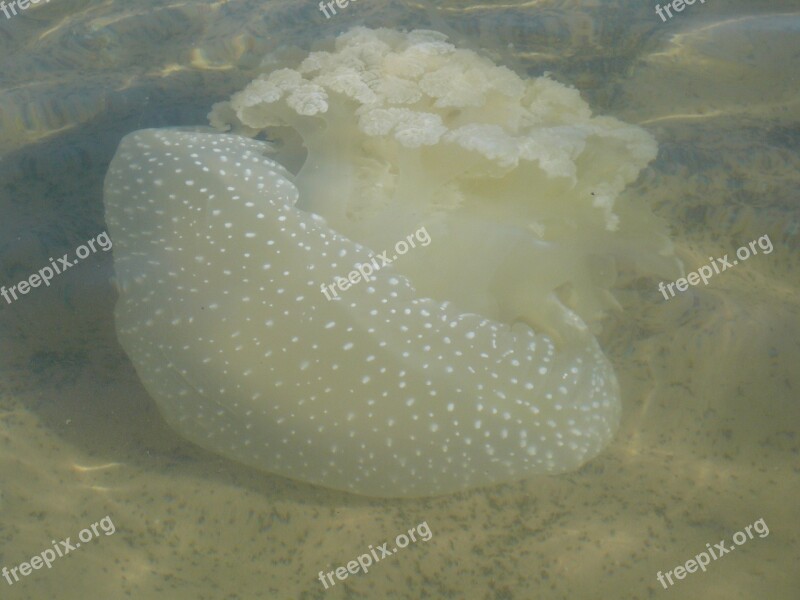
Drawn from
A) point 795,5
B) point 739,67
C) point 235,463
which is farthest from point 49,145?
point 795,5

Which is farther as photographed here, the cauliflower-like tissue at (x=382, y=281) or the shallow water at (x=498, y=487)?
the shallow water at (x=498, y=487)

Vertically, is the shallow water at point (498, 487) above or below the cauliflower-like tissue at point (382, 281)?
below

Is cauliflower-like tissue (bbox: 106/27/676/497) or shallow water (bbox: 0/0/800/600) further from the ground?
cauliflower-like tissue (bbox: 106/27/676/497)

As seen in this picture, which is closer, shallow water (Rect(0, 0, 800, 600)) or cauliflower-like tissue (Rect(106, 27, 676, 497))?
cauliflower-like tissue (Rect(106, 27, 676, 497))

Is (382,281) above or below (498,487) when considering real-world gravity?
above

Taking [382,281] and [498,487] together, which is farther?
[498,487]
